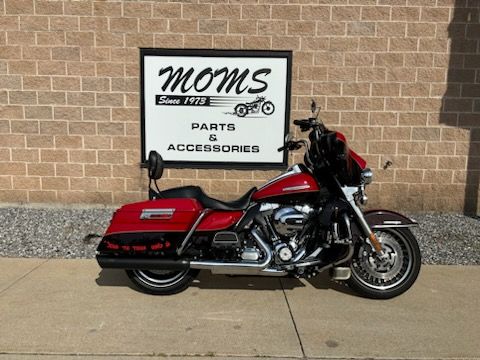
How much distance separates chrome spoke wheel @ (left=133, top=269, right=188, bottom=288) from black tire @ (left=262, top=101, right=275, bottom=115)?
3358 mm

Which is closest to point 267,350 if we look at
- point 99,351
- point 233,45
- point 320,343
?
point 320,343

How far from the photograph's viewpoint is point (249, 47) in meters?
7.03

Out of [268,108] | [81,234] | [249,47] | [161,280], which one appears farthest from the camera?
[268,108]

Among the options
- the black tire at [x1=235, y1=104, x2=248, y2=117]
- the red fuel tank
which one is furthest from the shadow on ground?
the black tire at [x1=235, y1=104, x2=248, y2=117]

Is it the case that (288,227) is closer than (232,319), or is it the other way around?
(232,319)

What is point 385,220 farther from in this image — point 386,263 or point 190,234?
point 190,234

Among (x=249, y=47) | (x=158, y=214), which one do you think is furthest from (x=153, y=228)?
(x=249, y=47)

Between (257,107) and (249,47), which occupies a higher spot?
(249,47)

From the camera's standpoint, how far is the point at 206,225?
4.25 meters

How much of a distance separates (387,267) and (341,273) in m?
0.47

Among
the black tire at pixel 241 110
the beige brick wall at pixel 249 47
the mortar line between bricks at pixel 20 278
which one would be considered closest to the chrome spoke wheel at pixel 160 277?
the mortar line between bricks at pixel 20 278

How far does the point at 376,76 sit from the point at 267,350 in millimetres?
4832

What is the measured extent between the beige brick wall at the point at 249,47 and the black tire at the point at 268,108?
1.05 feet

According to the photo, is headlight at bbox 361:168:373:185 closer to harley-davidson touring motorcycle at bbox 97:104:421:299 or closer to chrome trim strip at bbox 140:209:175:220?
harley-davidson touring motorcycle at bbox 97:104:421:299
